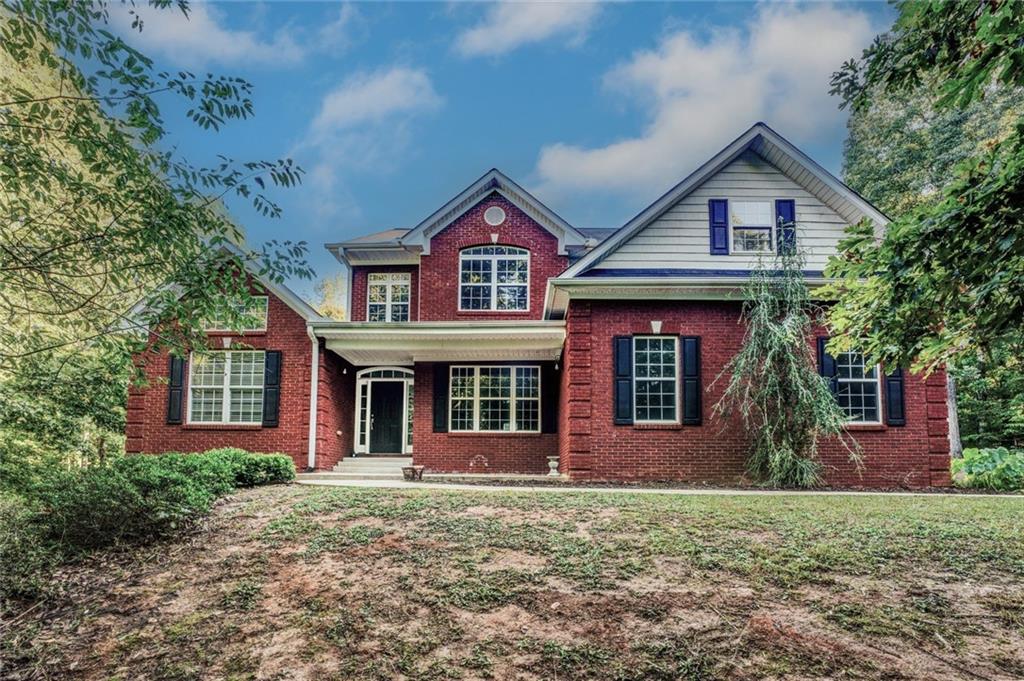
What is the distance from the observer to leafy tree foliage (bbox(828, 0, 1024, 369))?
3975 millimetres

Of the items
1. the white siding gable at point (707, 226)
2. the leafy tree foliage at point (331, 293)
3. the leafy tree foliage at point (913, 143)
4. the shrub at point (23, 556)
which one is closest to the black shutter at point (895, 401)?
the white siding gable at point (707, 226)

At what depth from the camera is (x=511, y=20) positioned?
14.3m

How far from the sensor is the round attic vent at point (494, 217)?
16.0m

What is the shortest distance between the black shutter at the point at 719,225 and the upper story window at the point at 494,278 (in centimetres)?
505

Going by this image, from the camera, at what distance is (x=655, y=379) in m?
11.6

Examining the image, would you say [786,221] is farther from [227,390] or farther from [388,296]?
[227,390]

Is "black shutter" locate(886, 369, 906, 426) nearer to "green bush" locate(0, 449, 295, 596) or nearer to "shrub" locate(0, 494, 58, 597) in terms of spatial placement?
"green bush" locate(0, 449, 295, 596)

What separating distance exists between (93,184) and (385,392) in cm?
1136

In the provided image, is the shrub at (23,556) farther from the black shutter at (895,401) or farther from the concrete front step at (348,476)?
the black shutter at (895,401)

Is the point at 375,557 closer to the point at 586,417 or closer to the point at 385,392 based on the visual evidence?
the point at 586,417

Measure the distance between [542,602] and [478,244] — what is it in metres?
12.3

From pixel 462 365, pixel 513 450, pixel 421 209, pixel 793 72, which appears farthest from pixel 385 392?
pixel 421 209

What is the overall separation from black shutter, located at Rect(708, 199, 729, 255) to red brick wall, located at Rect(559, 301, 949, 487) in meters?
1.27

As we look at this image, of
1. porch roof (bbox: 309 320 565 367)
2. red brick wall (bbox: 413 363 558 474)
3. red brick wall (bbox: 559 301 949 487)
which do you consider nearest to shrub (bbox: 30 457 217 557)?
red brick wall (bbox: 559 301 949 487)
